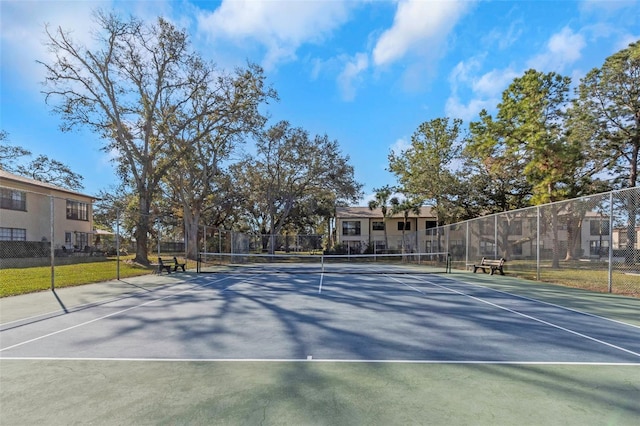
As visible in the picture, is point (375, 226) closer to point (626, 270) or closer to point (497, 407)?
point (626, 270)

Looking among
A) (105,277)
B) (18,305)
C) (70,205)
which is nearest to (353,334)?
(18,305)

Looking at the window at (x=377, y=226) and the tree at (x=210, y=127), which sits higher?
the tree at (x=210, y=127)

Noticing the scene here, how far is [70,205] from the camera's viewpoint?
32.9 meters

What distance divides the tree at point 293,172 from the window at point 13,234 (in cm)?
1940

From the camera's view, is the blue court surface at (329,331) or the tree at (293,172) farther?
the tree at (293,172)

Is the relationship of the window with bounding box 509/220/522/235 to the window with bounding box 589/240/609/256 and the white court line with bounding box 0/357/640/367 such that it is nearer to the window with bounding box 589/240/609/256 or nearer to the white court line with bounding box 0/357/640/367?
the window with bounding box 589/240/609/256

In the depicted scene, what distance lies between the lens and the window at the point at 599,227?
42.2ft

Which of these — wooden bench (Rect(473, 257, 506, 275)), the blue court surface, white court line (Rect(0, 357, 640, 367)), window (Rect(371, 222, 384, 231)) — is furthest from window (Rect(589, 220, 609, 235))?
window (Rect(371, 222, 384, 231))

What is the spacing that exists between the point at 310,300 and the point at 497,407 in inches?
260

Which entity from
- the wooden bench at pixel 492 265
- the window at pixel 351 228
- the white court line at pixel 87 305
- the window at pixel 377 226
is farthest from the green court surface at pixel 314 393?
the window at pixel 377 226

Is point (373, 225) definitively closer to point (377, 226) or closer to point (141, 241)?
point (377, 226)

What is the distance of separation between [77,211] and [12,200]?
26.6ft

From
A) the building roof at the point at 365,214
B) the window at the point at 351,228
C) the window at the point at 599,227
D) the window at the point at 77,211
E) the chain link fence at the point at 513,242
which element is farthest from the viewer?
the window at the point at 351,228

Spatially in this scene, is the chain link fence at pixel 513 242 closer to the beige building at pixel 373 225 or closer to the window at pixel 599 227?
the window at pixel 599 227
